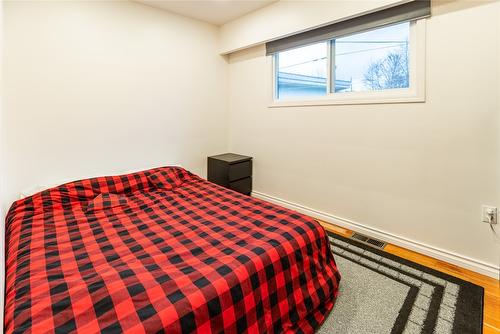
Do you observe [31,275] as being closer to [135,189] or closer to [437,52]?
[135,189]

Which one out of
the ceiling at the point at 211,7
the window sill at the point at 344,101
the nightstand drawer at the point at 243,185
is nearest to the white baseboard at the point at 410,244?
the nightstand drawer at the point at 243,185

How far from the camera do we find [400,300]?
1.66m

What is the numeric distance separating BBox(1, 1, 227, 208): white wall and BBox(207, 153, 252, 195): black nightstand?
22 cm

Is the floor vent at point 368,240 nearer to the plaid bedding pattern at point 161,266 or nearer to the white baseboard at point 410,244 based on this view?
the white baseboard at point 410,244

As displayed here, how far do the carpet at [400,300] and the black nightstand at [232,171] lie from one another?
5.04 feet

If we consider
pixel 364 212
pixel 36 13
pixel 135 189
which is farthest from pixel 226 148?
pixel 36 13

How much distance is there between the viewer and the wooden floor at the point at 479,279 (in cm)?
149

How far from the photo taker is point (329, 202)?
2785 millimetres

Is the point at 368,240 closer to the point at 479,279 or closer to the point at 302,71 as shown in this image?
the point at 479,279

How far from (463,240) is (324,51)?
201 centimetres

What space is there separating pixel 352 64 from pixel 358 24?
0.34 metres

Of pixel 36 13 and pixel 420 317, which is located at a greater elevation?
pixel 36 13

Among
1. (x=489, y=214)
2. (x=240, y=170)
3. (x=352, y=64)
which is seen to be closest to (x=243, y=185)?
(x=240, y=170)

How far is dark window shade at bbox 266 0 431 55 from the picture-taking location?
2.00 m
